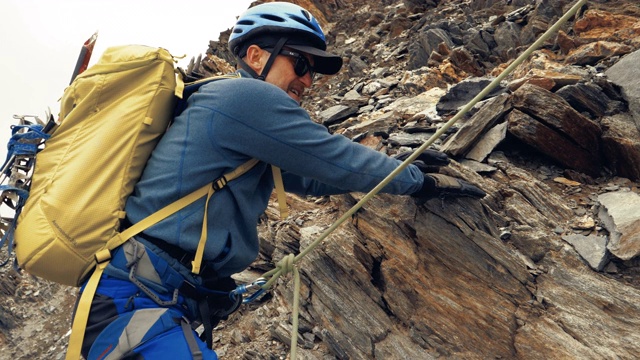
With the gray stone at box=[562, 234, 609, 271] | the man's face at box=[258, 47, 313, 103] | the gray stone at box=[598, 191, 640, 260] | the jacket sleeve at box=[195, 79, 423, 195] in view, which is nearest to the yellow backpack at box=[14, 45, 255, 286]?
the jacket sleeve at box=[195, 79, 423, 195]

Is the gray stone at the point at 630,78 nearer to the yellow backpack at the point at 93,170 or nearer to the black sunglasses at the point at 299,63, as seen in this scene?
the black sunglasses at the point at 299,63

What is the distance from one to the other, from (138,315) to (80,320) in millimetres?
422

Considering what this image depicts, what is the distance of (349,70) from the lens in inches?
1022

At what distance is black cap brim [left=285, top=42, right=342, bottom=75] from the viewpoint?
4.46 meters

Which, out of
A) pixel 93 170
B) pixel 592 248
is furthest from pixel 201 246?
pixel 592 248

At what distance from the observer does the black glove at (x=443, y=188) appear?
194 inches

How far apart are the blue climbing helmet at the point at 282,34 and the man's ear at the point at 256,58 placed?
0.09 m

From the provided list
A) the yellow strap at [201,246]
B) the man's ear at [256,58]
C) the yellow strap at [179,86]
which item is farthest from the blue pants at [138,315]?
the man's ear at [256,58]

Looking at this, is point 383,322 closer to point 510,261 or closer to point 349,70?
point 510,261

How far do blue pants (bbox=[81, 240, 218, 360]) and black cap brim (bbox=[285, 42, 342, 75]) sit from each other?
242cm

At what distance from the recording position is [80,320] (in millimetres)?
3369

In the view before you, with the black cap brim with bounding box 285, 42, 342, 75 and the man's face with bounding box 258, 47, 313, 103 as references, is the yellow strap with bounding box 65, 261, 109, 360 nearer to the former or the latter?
Answer: the man's face with bounding box 258, 47, 313, 103

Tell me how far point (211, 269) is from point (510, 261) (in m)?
4.04

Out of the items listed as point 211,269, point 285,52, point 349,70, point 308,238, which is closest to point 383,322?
point 308,238
